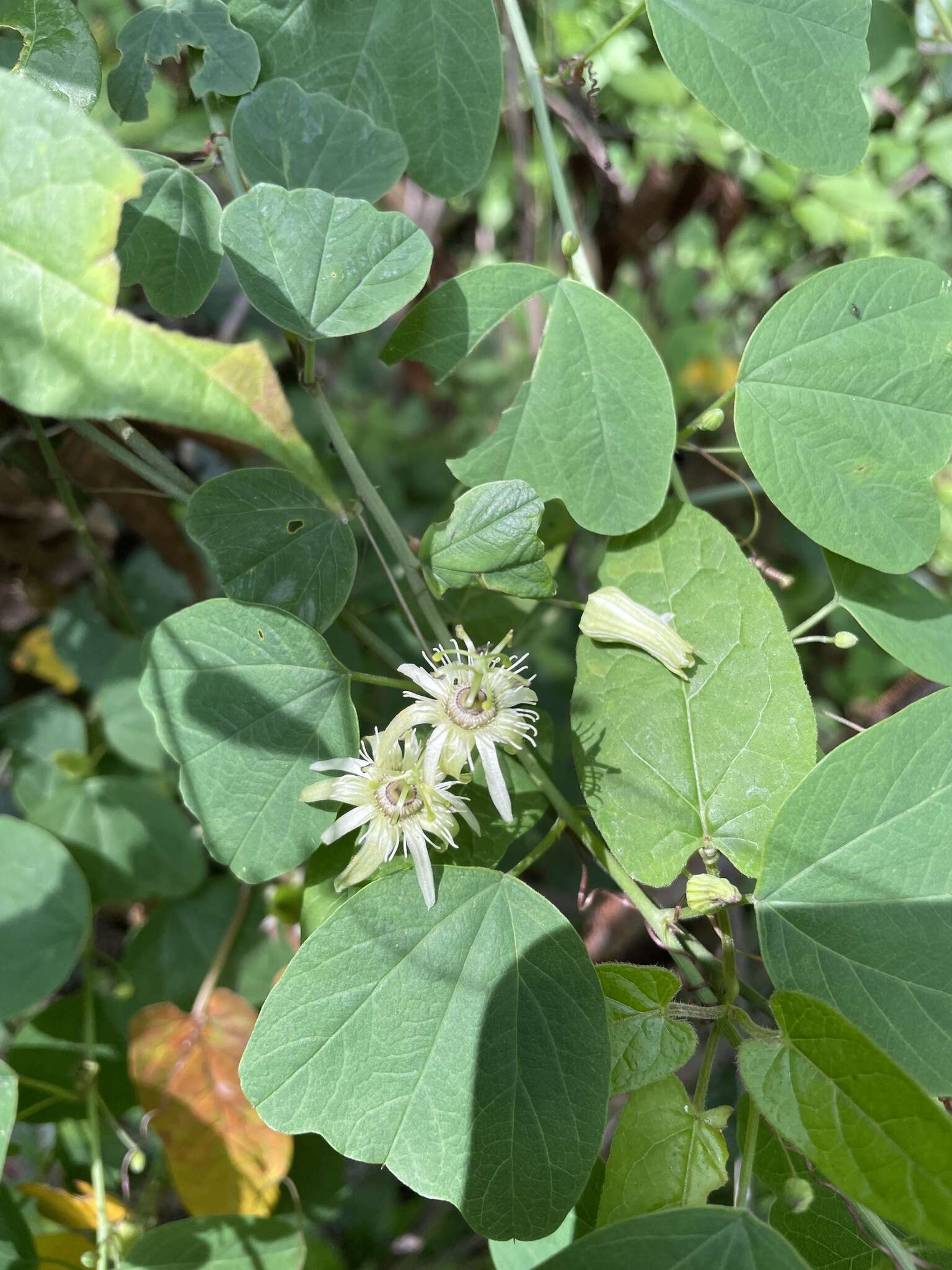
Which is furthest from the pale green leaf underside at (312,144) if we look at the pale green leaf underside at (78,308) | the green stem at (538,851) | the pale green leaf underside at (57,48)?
the green stem at (538,851)

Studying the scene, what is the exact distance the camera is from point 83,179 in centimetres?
53

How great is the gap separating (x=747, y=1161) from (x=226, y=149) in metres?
1.03

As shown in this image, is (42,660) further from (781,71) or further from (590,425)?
(781,71)

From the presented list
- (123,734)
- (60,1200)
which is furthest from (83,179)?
(60,1200)

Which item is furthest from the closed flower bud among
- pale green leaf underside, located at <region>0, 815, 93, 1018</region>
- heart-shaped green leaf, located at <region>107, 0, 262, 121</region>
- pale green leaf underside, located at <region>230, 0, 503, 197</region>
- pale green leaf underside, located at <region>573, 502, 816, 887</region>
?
pale green leaf underside, located at <region>0, 815, 93, 1018</region>

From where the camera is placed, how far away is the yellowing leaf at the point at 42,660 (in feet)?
4.92

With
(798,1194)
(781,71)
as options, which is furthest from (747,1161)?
(781,71)

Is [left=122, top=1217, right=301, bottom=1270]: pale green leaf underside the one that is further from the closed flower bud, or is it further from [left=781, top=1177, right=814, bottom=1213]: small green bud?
the closed flower bud

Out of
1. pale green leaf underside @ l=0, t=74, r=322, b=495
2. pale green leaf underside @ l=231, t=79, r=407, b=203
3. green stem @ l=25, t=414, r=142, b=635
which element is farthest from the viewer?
green stem @ l=25, t=414, r=142, b=635

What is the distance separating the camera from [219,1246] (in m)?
0.98

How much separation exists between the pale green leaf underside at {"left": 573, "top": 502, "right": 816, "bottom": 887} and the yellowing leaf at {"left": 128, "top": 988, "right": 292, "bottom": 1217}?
25.7 inches

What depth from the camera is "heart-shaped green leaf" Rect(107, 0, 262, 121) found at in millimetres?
841

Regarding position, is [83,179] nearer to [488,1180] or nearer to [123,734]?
[488,1180]

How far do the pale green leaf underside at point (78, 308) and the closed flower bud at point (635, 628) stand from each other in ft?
1.35
